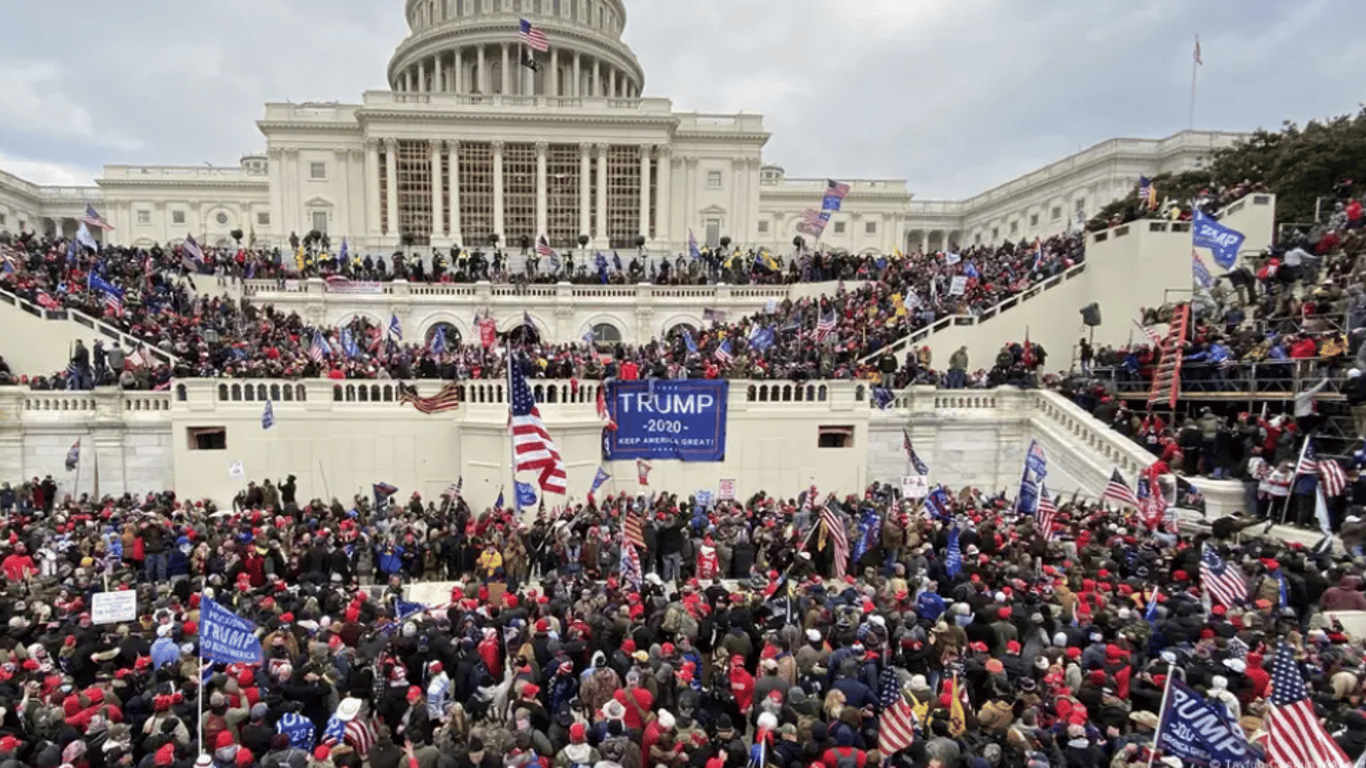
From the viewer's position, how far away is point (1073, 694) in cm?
824

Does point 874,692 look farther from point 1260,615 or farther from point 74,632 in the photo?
point 74,632

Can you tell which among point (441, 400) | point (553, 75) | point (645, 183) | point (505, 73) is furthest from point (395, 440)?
point (553, 75)

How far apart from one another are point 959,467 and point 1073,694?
46.9 feet

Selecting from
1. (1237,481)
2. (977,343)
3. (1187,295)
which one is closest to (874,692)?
(1237,481)

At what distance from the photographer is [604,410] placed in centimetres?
1883

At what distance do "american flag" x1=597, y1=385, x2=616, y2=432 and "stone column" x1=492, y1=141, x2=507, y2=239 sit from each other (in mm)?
34526

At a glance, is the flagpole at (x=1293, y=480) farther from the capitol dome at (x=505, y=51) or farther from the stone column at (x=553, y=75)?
the stone column at (x=553, y=75)

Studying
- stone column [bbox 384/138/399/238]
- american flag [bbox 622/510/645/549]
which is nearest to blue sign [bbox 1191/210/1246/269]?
american flag [bbox 622/510/645/549]

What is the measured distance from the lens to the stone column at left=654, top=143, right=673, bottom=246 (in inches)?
2047

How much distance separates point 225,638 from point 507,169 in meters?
47.6

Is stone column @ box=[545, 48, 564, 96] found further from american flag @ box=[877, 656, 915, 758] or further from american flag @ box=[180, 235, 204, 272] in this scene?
american flag @ box=[877, 656, 915, 758]

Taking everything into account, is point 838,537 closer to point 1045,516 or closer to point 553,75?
point 1045,516

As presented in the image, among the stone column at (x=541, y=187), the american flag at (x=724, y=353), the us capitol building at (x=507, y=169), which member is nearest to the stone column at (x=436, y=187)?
the us capitol building at (x=507, y=169)

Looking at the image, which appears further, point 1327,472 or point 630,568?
point 1327,472
